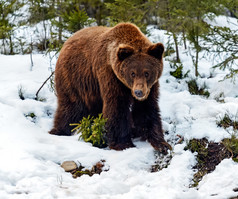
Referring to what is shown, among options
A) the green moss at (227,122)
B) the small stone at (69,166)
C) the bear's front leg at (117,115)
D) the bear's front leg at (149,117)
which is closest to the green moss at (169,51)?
the bear's front leg at (149,117)

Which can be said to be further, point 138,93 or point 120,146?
point 120,146

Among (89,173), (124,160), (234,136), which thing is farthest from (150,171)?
(234,136)

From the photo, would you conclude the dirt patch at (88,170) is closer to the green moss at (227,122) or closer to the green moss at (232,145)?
the green moss at (232,145)

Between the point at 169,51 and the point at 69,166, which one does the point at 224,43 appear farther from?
the point at 69,166

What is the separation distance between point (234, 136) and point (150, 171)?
121 centimetres

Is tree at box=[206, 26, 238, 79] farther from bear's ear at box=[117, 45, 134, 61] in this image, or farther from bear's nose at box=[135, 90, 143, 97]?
bear's nose at box=[135, 90, 143, 97]

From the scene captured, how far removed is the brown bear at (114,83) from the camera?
15.9ft

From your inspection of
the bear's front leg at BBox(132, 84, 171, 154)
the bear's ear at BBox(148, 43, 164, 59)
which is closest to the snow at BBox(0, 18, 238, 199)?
the bear's front leg at BBox(132, 84, 171, 154)

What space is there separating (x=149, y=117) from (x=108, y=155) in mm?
980

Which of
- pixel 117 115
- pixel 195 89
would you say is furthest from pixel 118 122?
pixel 195 89

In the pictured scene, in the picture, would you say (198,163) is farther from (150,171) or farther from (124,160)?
(124,160)

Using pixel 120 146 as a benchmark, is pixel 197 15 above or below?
above

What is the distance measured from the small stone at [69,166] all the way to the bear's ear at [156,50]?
6.28 ft

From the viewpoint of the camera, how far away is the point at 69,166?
4.43 meters
